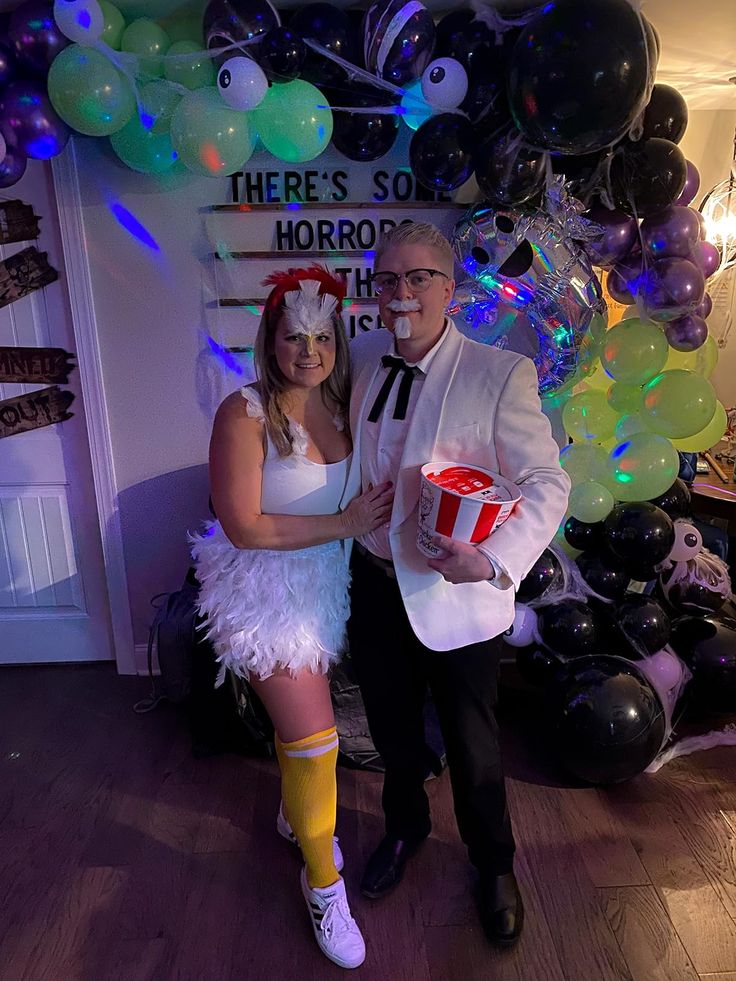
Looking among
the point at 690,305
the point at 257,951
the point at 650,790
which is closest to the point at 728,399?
the point at 690,305

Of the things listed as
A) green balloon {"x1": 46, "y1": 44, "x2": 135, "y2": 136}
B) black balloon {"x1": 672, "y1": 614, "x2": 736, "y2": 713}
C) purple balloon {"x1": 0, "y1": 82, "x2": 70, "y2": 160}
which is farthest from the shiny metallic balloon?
purple balloon {"x1": 0, "y1": 82, "x2": 70, "y2": 160}

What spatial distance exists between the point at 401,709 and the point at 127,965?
33.5 inches

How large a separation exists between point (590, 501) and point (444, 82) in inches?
49.1

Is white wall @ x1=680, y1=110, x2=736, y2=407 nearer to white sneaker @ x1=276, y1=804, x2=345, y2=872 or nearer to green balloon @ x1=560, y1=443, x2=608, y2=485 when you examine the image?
green balloon @ x1=560, y1=443, x2=608, y2=485

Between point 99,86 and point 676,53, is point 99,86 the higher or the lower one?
the lower one

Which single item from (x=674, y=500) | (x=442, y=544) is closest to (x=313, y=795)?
(x=442, y=544)

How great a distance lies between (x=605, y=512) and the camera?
6.98 feet

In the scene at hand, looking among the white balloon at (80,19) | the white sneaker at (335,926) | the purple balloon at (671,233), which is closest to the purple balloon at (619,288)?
the purple balloon at (671,233)

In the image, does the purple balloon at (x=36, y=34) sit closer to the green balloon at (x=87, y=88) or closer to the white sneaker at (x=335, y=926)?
the green balloon at (x=87, y=88)

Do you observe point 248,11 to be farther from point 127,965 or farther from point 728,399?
point 728,399

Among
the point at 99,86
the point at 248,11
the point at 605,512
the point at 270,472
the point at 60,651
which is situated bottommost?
the point at 60,651

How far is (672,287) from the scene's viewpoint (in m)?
2.01

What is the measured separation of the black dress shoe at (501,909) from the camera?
63.7 inches

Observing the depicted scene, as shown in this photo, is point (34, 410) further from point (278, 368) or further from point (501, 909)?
point (501, 909)
